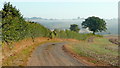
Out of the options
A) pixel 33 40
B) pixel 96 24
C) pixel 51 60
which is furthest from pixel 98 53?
pixel 96 24

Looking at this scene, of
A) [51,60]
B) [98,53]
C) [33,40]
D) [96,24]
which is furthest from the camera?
[96,24]

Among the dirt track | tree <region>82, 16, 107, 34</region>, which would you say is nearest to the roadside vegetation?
tree <region>82, 16, 107, 34</region>

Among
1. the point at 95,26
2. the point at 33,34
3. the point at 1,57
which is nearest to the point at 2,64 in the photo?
the point at 1,57

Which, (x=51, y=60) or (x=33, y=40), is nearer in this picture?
(x=51, y=60)

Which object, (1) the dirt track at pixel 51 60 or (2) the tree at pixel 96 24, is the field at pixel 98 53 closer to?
(1) the dirt track at pixel 51 60

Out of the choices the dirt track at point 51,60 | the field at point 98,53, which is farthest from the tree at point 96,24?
the dirt track at point 51,60

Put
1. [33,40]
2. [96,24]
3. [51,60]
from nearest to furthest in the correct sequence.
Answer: [51,60], [33,40], [96,24]

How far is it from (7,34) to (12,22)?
343 centimetres

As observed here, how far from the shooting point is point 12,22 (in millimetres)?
32750

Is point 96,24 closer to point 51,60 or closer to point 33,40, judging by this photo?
point 33,40

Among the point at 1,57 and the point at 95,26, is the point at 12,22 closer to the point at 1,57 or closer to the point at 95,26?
the point at 1,57

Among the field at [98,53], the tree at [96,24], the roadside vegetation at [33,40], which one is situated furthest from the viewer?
the tree at [96,24]

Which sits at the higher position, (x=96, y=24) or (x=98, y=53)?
(x=98, y=53)

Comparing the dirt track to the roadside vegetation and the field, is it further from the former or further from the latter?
the field
